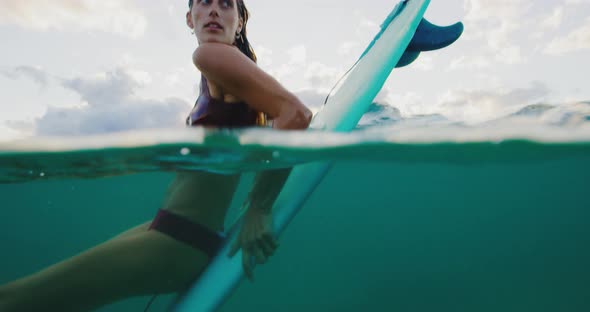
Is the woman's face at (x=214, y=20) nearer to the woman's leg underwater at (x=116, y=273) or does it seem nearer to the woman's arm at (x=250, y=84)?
the woman's arm at (x=250, y=84)

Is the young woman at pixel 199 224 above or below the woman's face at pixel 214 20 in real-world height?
below

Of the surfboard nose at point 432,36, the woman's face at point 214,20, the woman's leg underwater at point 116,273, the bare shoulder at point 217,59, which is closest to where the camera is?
the bare shoulder at point 217,59

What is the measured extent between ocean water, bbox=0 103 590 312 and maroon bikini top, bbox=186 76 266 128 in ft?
0.43

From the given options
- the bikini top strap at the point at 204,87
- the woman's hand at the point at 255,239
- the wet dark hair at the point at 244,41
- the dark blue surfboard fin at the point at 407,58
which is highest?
the dark blue surfboard fin at the point at 407,58

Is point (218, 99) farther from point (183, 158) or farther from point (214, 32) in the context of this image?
point (183, 158)

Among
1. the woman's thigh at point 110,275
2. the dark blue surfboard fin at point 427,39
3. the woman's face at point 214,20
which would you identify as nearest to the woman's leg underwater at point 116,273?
the woman's thigh at point 110,275

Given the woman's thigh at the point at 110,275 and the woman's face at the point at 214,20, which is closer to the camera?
the woman's thigh at the point at 110,275

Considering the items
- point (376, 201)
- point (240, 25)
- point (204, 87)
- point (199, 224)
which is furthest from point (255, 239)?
point (376, 201)

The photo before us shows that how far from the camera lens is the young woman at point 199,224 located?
1860mm

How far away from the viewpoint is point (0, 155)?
297 centimetres

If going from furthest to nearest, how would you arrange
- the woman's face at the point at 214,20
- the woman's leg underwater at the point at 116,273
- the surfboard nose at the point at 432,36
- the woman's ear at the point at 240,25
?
the surfboard nose at the point at 432,36
the woman's ear at the point at 240,25
the woman's face at the point at 214,20
the woman's leg underwater at the point at 116,273

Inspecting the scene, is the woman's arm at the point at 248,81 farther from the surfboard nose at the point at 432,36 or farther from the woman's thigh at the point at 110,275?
the surfboard nose at the point at 432,36

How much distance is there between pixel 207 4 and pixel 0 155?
2.50 m

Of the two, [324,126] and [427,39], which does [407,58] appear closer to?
[427,39]
